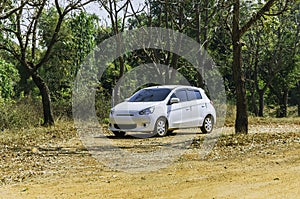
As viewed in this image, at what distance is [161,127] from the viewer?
606 inches

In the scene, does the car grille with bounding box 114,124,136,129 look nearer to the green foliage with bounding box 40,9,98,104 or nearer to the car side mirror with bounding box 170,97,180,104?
the car side mirror with bounding box 170,97,180,104

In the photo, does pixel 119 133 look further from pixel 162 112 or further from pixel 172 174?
pixel 172 174

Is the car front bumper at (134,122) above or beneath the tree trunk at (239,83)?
beneath

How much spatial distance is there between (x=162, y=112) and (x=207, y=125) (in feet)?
7.66

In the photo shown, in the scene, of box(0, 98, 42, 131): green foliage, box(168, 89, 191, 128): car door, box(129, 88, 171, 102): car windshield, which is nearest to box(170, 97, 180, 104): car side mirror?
box(168, 89, 191, 128): car door

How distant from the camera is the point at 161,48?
1074 inches

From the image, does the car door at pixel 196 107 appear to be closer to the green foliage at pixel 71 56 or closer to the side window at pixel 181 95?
the side window at pixel 181 95

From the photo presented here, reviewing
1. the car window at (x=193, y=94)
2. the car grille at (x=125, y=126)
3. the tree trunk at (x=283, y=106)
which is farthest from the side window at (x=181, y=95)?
the tree trunk at (x=283, y=106)

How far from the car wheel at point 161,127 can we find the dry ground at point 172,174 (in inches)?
62.1

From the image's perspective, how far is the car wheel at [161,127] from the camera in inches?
599

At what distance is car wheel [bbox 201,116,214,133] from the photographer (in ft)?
55.1

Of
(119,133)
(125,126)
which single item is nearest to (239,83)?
(125,126)

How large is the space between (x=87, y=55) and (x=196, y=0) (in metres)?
12.3

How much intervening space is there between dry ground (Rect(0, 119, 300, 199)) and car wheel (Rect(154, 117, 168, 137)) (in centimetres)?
158
